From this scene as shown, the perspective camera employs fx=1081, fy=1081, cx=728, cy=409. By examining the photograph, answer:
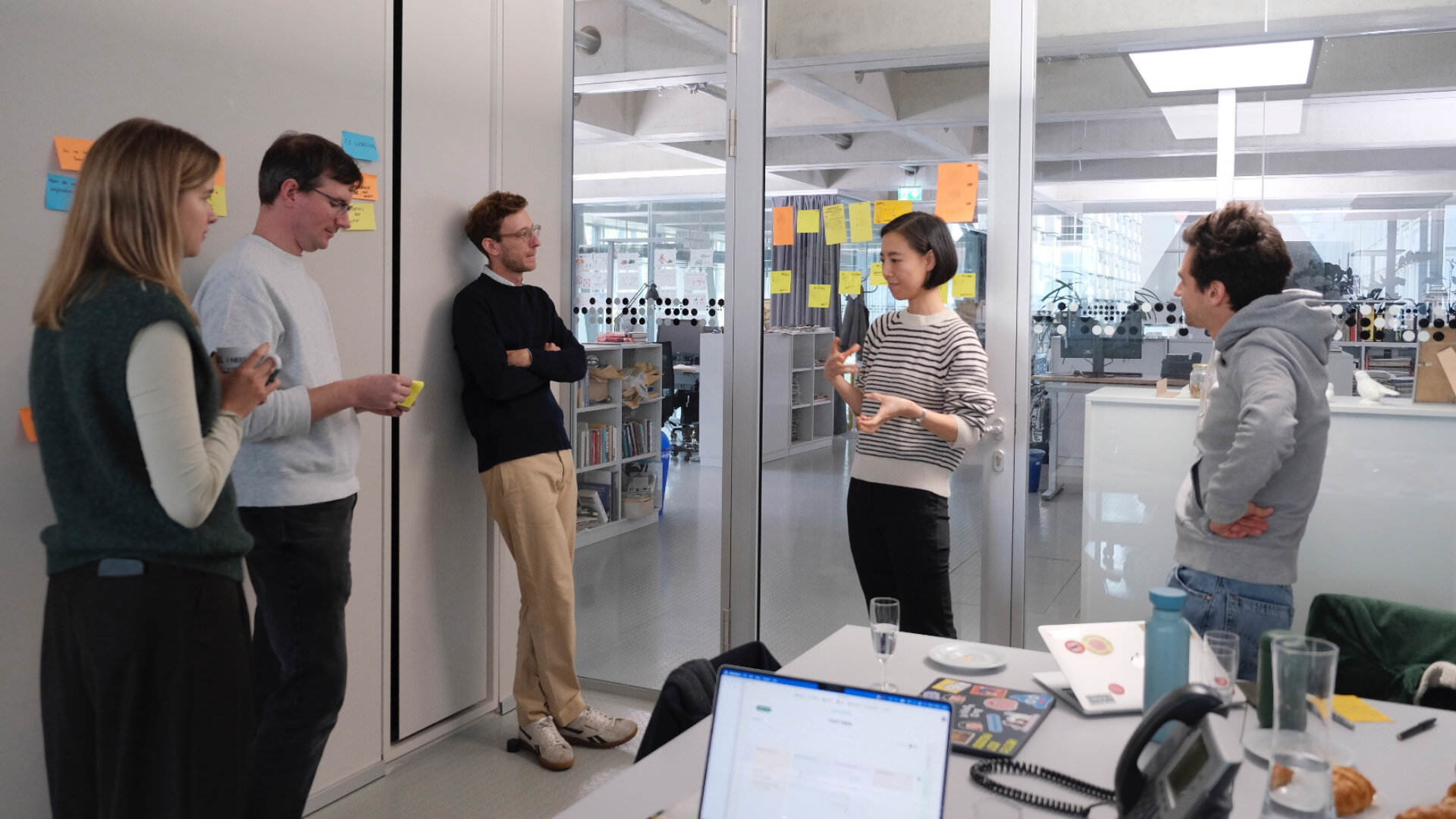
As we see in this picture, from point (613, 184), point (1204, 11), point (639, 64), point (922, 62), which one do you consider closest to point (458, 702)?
point (613, 184)

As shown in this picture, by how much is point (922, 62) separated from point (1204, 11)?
0.89 meters

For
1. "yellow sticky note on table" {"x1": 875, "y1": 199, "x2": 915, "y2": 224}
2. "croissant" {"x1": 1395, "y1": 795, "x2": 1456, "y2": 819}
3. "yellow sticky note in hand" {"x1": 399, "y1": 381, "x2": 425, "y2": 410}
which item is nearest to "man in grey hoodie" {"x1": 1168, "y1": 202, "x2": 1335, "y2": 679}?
"croissant" {"x1": 1395, "y1": 795, "x2": 1456, "y2": 819}

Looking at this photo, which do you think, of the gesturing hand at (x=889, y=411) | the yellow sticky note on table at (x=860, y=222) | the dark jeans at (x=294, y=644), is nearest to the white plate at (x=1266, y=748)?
the gesturing hand at (x=889, y=411)

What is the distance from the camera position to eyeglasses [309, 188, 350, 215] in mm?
2572

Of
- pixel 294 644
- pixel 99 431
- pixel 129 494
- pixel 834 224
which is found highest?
pixel 834 224

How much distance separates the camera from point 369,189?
318 centimetres

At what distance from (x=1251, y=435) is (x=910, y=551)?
114 centimetres

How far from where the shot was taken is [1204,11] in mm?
3213

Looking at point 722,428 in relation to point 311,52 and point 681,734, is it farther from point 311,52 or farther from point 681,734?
point 681,734

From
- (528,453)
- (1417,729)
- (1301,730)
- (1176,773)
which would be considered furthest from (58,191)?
(1417,729)

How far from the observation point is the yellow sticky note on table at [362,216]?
3.12 meters

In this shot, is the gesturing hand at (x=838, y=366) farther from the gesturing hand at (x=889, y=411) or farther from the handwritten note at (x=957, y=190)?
the handwritten note at (x=957, y=190)

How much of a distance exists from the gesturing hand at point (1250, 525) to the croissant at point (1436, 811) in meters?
0.99

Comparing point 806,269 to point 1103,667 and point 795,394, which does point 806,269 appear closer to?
point 795,394
